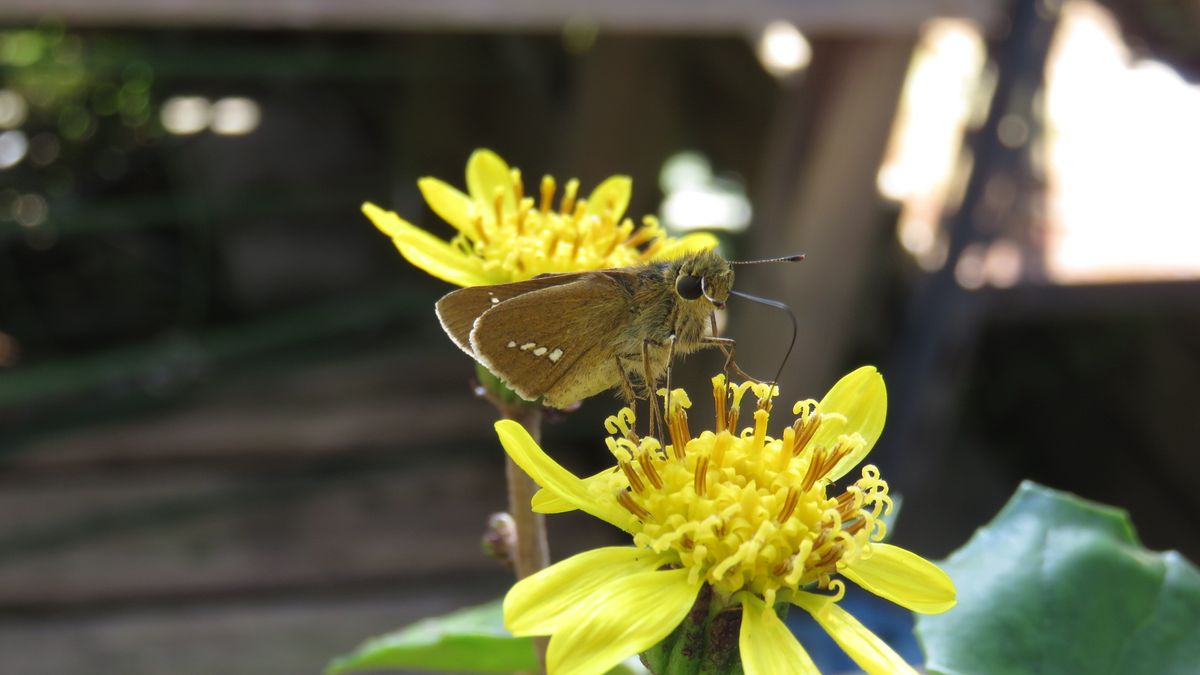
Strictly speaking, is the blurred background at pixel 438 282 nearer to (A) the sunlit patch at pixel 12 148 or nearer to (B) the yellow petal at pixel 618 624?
(A) the sunlit patch at pixel 12 148

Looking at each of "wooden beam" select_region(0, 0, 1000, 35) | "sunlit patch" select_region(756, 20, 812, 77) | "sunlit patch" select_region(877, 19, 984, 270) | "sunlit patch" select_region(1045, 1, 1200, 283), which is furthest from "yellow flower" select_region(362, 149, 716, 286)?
"sunlit patch" select_region(756, 20, 812, 77)

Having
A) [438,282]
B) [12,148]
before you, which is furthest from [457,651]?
[12,148]

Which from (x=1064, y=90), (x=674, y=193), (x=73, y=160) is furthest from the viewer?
(x=73, y=160)

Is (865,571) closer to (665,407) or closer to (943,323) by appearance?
(665,407)

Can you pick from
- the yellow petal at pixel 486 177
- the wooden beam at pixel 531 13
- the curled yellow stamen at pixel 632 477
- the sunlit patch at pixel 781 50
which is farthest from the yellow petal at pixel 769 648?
the sunlit patch at pixel 781 50

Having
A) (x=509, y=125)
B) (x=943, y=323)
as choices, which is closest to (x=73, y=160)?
(x=509, y=125)

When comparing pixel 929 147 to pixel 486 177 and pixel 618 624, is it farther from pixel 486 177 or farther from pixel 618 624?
pixel 618 624
